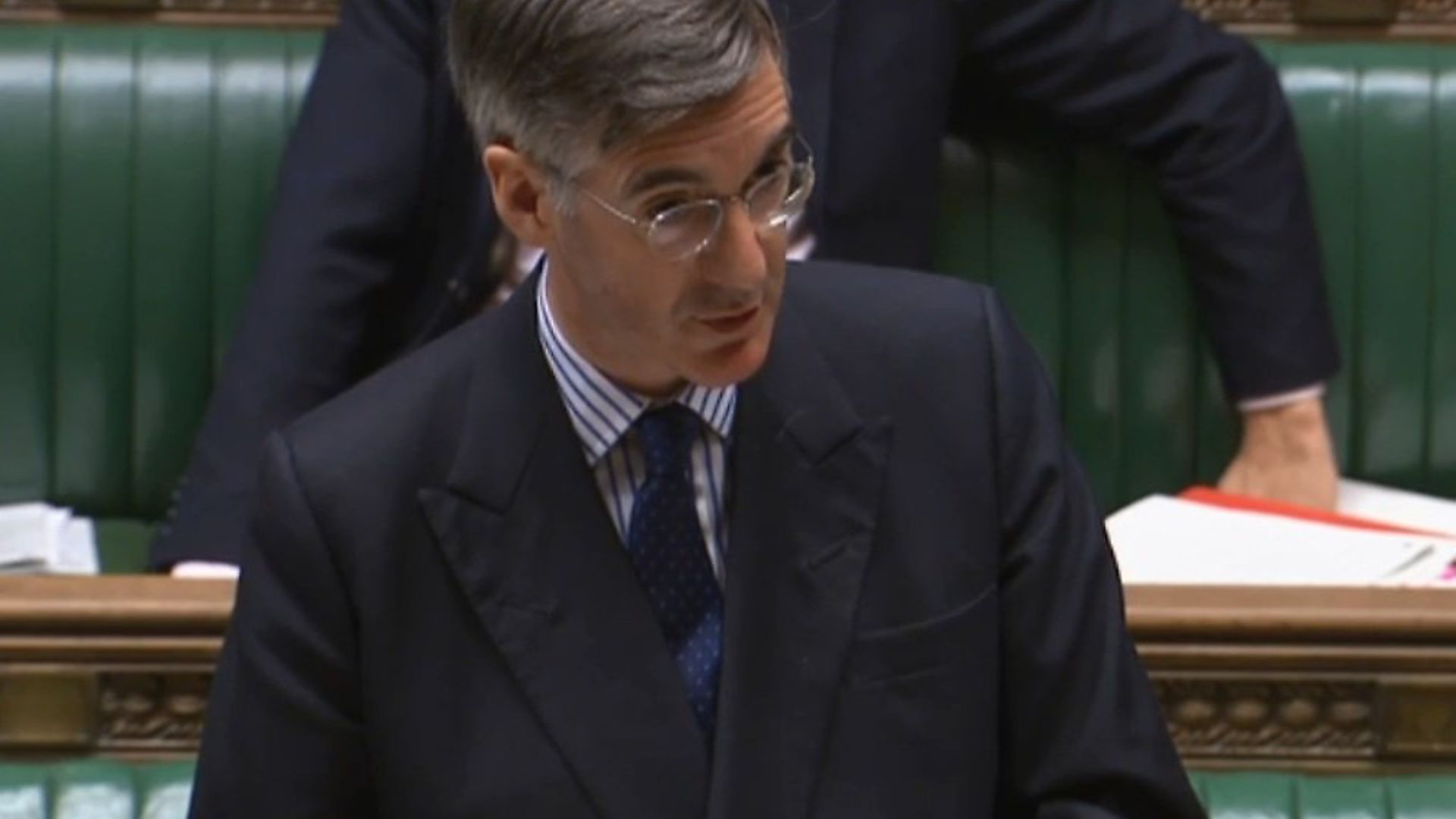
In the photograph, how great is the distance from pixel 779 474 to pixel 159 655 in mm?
522

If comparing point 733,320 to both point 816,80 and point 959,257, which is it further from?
point 959,257

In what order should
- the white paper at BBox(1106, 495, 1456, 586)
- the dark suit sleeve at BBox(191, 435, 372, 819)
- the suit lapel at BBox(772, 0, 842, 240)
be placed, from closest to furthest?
the dark suit sleeve at BBox(191, 435, 372, 819), the white paper at BBox(1106, 495, 1456, 586), the suit lapel at BBox(772, 0, 842, 240)

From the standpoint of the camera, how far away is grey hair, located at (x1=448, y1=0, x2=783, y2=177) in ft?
3.29

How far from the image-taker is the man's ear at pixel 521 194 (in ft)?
3.51

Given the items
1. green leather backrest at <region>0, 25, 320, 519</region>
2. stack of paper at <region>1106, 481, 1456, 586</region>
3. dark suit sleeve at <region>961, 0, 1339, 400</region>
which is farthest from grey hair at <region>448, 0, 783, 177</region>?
green leather backrest at <region>0, 25, 320, 519</region>

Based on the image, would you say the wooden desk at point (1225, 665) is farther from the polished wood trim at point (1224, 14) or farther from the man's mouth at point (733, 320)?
the polished wood trim at point (1224, 14)

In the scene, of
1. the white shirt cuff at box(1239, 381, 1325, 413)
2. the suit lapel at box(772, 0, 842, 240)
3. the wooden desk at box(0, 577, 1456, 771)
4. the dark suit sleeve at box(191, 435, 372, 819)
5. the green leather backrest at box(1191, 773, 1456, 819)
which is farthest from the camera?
the white shirt cuff at box(1239, 381, 1325, 413)

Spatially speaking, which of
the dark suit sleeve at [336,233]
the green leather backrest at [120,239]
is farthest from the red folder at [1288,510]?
the green leather backrest at [120,239]

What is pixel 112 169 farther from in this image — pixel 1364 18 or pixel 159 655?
pixel 1364 18

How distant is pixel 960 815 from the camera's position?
1.13 meters

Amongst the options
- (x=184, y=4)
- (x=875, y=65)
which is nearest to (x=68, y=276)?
(x=184, y=4)

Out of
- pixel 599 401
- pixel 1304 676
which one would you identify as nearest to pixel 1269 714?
pixel 1304 676

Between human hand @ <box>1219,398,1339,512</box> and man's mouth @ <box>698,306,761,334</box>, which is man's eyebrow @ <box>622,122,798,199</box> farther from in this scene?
human hand @ <box>1219,398,1339,512</box>

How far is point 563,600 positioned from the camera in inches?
44.3
